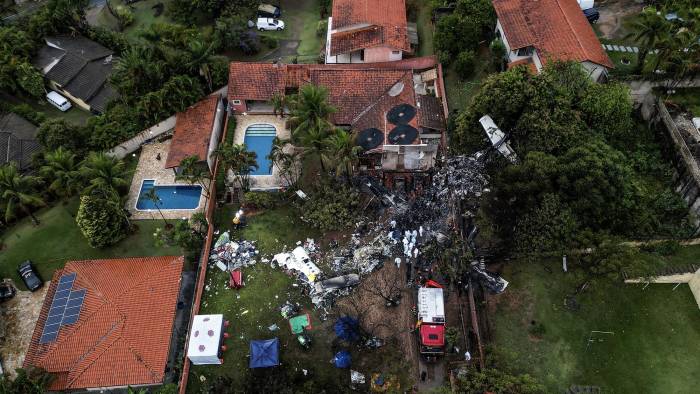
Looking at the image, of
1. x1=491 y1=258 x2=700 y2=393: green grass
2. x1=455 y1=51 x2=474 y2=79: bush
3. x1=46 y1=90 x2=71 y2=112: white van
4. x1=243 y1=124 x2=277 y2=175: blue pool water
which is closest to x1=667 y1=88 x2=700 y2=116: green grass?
x1=491 y1=258 x2=700 y2=393: green grass

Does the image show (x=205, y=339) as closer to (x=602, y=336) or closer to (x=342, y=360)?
(x=342, y=360)

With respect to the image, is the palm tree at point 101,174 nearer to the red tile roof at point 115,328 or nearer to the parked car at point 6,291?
the red tile roof at point 115,328

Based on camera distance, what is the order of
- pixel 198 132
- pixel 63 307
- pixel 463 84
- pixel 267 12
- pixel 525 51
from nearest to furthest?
pixel 63 307 < pixel 525 51 < pixel 198 132 < pixel 463 84 < pixel 267 12

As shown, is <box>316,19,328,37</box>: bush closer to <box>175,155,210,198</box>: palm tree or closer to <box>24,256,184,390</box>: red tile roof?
<box>175,155,210,198</box>: palm tree

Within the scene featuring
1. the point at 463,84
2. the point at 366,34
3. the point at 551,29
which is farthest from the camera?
the point at 366,34

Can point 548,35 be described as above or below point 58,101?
above

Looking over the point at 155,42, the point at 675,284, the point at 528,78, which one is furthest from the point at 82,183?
the point at 675,284

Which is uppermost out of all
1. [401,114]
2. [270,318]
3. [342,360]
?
[401,114]

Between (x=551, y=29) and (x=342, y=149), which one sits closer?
(x=342, y=149)

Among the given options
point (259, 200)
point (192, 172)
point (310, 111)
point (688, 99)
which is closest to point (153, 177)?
point (192, 172)

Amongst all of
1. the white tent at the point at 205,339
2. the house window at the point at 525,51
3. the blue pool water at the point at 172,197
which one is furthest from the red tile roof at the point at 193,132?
the house window at the point at 525,51
